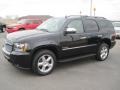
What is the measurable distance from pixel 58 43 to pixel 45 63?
2.42 feet

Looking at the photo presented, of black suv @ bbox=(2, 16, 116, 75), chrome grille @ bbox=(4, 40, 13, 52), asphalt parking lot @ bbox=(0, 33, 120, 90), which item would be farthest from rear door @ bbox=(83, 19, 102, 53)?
chrome grille @ bbox=(4, 40, 13, 52)

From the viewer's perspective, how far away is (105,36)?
6852 millimetres

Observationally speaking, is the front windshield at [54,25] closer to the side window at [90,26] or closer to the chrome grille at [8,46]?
the side window at [90,26]

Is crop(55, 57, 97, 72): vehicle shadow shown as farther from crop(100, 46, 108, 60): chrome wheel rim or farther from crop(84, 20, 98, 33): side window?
crop(84, 20, 98, 33): side window

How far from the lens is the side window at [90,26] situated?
244 inches

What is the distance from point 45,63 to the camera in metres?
5.17

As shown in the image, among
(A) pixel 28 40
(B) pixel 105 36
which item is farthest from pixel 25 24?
(A) pixel 28 40

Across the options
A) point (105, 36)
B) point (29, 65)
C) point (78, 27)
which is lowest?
point (29, 65)

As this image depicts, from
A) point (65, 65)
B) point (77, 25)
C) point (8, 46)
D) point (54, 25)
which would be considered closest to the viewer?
point (8, 46)

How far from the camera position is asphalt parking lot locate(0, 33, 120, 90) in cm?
436

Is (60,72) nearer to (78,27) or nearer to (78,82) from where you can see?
(78,82)

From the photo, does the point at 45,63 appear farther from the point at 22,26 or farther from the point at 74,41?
the point at 22,26

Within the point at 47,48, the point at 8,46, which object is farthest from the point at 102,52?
the point at 8,46

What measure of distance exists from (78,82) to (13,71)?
2.11 metres
